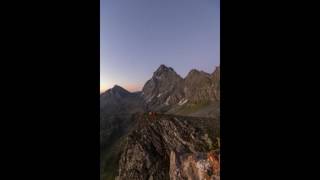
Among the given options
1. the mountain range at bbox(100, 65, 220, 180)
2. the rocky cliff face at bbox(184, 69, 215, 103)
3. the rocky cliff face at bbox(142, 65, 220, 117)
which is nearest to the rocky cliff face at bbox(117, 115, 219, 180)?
the mountain range at bbox(100, 65, 220, 180)

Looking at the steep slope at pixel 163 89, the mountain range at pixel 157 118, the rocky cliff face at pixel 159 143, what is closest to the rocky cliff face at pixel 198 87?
the mountain range at pixel 157 118

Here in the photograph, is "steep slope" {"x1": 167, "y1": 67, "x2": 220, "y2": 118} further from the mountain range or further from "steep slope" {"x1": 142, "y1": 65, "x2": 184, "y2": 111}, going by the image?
"steep slope" {"x1": 142, "y1": 65, "x2": 184, "y2": 111}

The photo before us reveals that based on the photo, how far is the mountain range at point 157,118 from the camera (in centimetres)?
6744

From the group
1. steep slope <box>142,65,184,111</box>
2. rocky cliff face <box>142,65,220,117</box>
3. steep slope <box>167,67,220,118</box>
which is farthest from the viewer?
steep slope <box>142,65,184,111</box>

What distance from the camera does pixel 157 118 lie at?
2928 inches

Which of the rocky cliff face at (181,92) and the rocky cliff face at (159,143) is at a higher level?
the rocky cliff face at (181,92)

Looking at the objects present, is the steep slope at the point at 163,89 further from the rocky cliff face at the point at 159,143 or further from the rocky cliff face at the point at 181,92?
the rocky cliff face at the point at 159,143

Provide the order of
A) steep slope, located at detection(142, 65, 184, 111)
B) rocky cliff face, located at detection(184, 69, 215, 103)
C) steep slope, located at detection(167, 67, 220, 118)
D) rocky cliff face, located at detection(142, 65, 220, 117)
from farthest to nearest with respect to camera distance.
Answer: steep slope, located at detection(142, 65, 184, 111) < rocky cliff face, located at detection(184, 69, 215, 103) < rocky cliff face, located at detection(142, 65, 220, 117) < steep slope, located at detection(167, 67, 220, 118)

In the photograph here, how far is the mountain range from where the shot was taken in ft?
221

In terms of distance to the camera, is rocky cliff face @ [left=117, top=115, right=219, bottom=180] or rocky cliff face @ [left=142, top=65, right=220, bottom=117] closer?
rocky cliff face @ [left=117, top=115, right=219, bottom=180]
